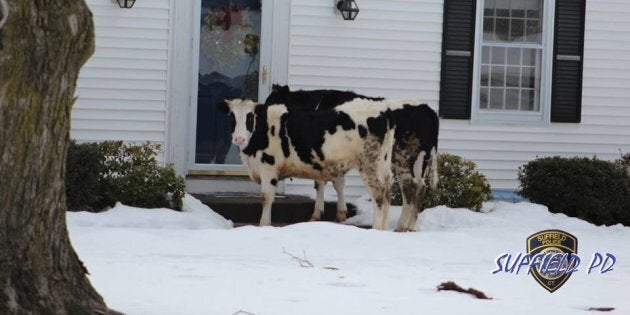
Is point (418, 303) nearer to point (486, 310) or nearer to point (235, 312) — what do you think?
point (486, 310)

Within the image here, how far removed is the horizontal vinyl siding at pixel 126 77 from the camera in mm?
12727

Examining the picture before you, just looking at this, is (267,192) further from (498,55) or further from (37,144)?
(37,144)

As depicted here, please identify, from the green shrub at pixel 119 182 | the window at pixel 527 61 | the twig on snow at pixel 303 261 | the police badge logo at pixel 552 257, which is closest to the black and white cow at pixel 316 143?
the green shrub at pixel 119 182

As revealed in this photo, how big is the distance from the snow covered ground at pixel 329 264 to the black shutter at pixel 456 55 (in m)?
1.77

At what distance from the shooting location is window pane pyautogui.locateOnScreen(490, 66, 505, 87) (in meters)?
13.8

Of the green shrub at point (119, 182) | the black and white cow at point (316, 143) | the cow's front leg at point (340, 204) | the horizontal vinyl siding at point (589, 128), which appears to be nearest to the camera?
the black and white cow at point (316, 143)

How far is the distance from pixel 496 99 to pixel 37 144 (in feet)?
31.1

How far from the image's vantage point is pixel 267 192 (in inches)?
437

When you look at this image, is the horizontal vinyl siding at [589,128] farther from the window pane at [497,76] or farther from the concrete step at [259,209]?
the concrete step at [259,209]

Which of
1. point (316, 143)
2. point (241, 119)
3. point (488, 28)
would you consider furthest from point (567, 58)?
point (241, 119)

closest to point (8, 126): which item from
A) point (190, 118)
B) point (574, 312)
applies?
point (574, 312)

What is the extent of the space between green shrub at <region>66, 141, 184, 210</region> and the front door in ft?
5.79

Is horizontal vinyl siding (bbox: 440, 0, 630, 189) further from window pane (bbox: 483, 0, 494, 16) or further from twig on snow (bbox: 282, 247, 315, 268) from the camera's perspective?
twig on snow (bbox: 282, 247, 315, 268)

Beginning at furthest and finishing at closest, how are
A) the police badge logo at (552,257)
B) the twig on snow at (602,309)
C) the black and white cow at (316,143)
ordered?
the black and white cow at (316,143) → the police badge logo at (552,257) → the twig on snow at (602,309)
